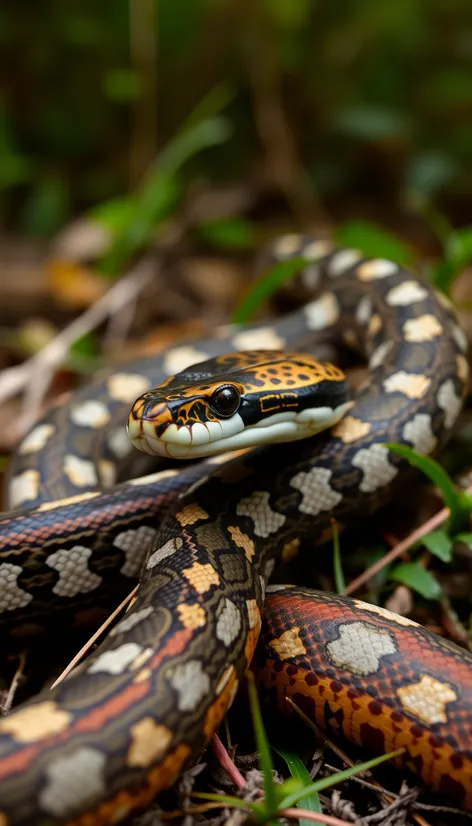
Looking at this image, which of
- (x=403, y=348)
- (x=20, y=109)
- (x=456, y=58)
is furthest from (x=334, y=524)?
(x=20, y=109)

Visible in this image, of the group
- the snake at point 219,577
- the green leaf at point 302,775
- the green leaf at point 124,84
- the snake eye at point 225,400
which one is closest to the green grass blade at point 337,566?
the snake at point 219,577

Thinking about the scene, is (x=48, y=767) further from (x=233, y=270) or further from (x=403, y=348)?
(x=233, y=270)

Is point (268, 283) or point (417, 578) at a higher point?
point (268, 283)

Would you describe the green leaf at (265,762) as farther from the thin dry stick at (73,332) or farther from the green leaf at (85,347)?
the green leaf at (85,347)

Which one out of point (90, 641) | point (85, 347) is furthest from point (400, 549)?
point (85, 347)

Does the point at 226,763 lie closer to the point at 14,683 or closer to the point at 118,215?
the point at 14,683

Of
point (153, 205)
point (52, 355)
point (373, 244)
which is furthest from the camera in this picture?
point (153, 205)

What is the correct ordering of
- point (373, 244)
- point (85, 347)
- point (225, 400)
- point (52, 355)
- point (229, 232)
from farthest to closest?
1. point (229, 232)
2. point (85, 347)
3. point (373, 244)
4. point (52, 355)
5. point (225, 400)
